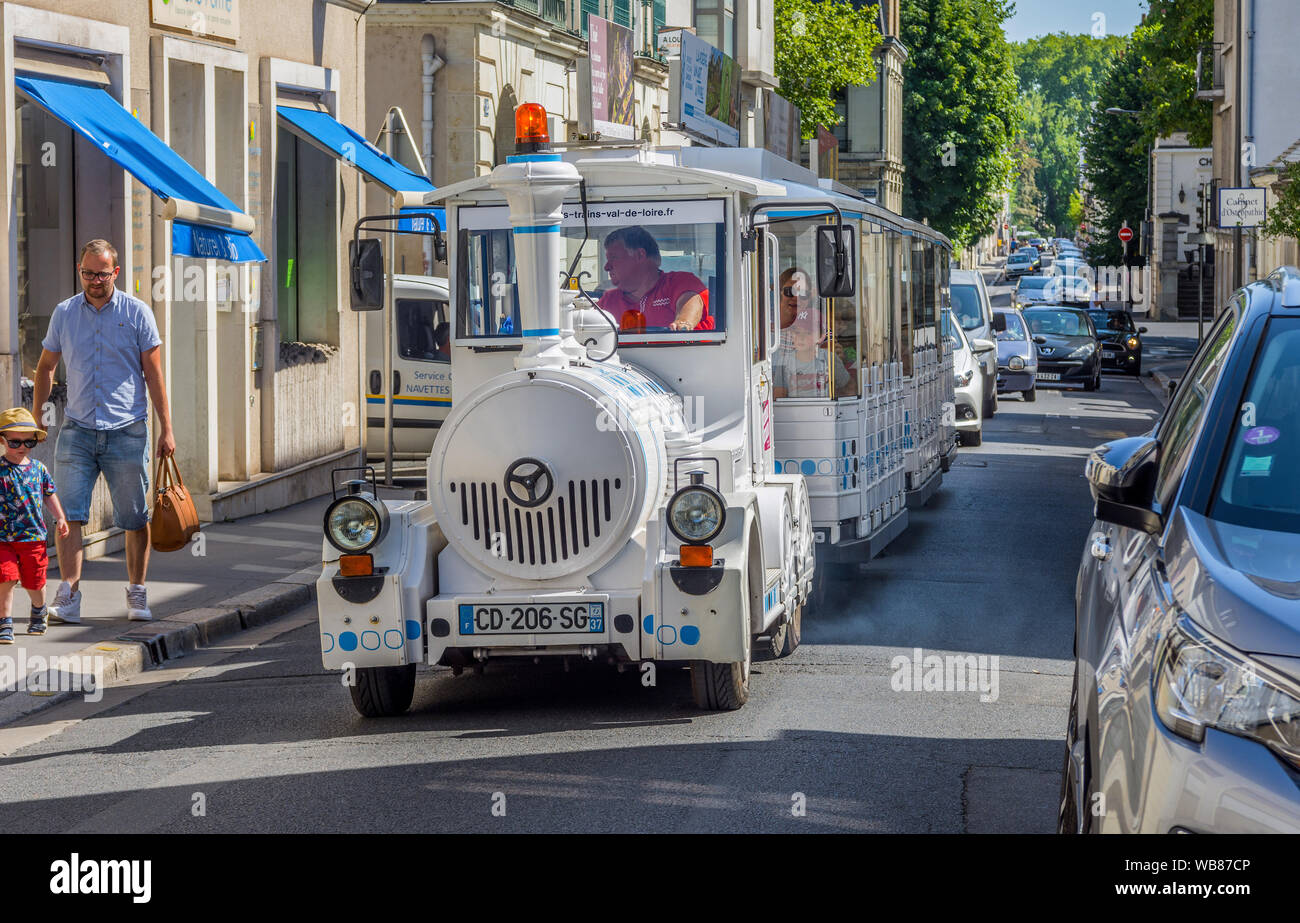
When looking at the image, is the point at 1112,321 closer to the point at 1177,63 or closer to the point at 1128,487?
the point at 1177,63

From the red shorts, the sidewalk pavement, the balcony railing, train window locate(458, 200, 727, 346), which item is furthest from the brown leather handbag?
the balcony railing

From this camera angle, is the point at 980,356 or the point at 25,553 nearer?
the point at 25,553

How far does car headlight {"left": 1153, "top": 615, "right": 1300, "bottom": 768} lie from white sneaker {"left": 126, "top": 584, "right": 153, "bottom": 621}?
771 cm

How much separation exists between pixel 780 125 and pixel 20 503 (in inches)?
1473

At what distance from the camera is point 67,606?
1013 cm

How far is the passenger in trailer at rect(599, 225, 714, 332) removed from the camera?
895 centimetres

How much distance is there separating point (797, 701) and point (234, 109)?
9.64 m

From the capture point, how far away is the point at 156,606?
11.0 metres

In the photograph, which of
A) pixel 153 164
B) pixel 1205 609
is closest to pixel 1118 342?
pixel 153 164

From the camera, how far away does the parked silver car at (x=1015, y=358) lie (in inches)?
1257

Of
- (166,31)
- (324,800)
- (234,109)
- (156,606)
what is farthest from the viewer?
(234,109)
